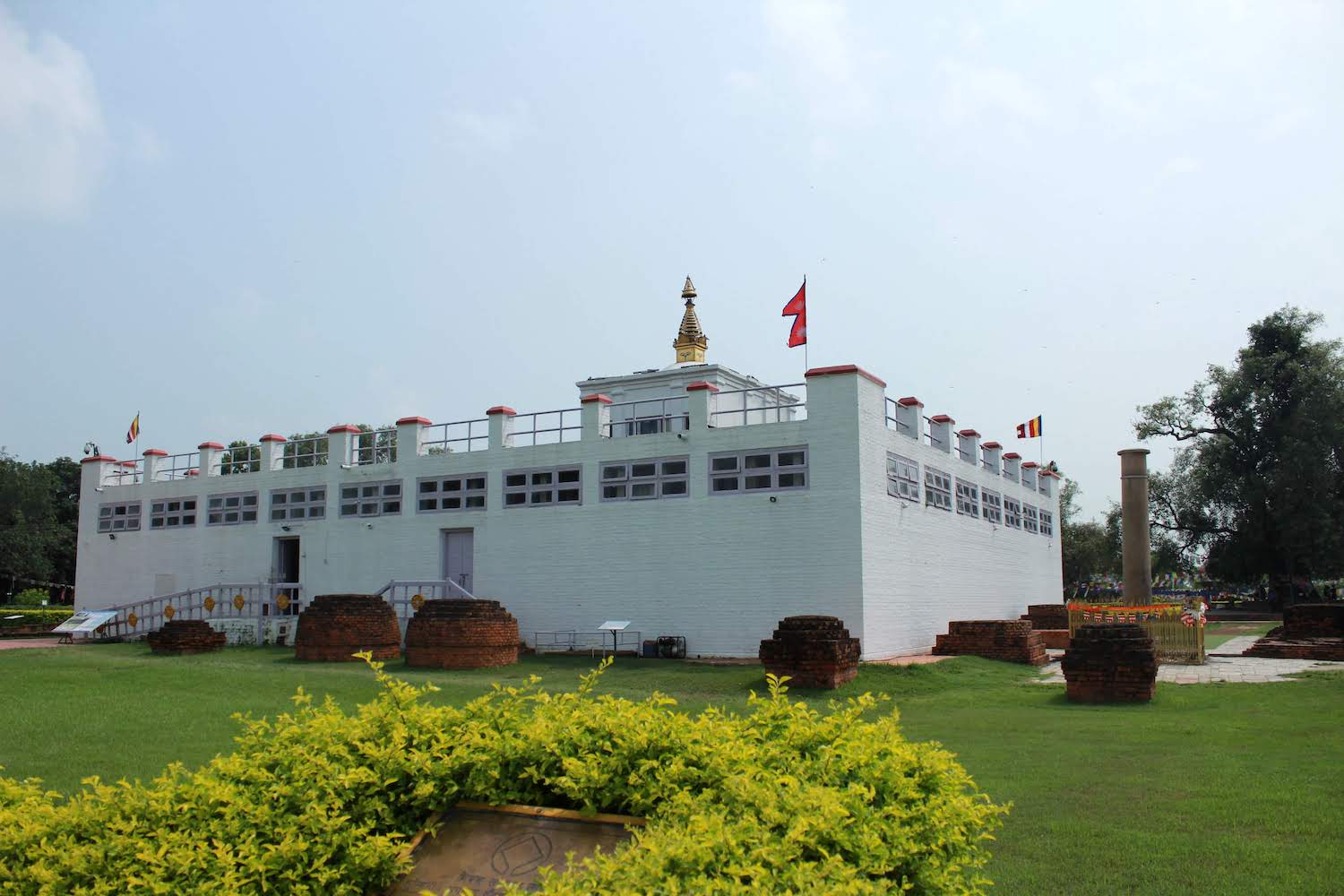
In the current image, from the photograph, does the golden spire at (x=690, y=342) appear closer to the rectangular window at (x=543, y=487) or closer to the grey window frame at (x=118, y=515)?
the rectangular window at (x=543, y=487)

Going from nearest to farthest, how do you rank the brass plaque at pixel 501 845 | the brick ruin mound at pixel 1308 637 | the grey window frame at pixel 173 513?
the brass plaque at pixel 501 845 → the brick ruin mound at pixel 1308 637 → the grey window frame at pixel 173 513

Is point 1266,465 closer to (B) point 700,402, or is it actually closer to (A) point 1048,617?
(A) point 1048,617

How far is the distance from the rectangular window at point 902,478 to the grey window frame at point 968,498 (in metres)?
3.52

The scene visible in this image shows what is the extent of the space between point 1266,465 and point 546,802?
49.1 meters

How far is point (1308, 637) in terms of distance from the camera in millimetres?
23984

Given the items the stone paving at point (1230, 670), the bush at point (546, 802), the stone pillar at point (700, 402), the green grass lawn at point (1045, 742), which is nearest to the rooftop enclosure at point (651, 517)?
the stone pillar at point (700, 402)

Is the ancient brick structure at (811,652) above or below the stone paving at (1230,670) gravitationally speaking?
above

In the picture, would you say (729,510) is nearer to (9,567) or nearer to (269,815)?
(269,815)

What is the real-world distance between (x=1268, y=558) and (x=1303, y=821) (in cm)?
4577

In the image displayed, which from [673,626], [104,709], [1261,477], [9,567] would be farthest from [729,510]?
[9,567]

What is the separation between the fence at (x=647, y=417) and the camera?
2606 centimetres

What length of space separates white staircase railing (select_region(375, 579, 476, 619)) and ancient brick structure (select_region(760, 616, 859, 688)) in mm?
9623

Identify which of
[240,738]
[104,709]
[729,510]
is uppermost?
[729,510]

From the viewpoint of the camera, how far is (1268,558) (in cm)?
4659
